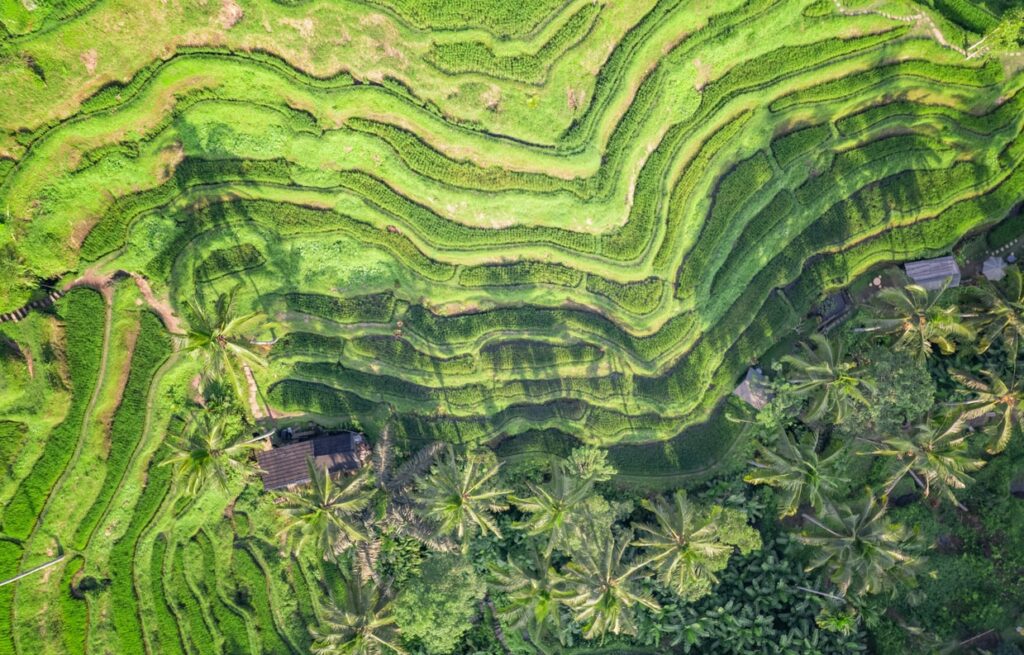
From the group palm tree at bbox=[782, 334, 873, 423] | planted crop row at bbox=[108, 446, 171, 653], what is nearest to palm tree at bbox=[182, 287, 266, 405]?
planted crop row at bbox=[108, 446, 171, 653]

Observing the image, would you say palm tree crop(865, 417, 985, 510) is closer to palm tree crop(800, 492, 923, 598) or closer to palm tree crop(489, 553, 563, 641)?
palm tree crop(800, 492, 923, 598)

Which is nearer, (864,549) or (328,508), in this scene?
(864,549)

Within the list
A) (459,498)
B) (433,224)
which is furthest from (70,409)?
(433,224)

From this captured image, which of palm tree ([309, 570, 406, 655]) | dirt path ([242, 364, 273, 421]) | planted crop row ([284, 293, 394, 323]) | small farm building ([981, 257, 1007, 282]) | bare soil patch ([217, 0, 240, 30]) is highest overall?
bare soil patch ([217, 0, 240, 30])

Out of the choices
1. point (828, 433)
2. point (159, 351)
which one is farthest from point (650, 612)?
point (159, 351)

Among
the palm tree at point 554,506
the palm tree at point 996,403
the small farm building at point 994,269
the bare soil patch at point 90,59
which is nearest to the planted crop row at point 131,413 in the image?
the bare soil patch at point 90,59

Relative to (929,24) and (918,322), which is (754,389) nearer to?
(918,322)

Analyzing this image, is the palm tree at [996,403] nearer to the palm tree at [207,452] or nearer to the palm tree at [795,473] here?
the palm tree at [795,473]
